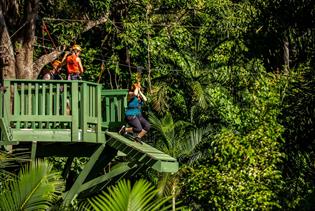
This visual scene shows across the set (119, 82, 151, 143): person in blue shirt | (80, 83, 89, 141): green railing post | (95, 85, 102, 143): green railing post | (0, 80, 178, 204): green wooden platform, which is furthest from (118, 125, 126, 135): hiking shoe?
(80, 83, 89, 141): green railing post

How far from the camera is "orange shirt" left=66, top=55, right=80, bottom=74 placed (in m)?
15.4

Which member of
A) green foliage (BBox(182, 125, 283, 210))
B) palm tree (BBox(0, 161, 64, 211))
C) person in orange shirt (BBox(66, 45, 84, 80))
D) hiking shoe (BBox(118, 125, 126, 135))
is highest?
person in orange shirt (BBox(66, 45, 84, 80))

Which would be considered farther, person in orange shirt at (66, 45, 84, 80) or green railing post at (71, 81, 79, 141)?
person in orange shirt at (66, 45, 84, 80)

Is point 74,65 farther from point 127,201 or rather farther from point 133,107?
Answer: point 127,201

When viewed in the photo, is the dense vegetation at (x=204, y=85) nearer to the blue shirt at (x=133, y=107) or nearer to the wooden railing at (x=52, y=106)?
the blue shirt at (x=133, y=107)

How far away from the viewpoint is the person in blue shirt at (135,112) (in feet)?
49.2

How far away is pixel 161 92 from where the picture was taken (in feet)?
70.5

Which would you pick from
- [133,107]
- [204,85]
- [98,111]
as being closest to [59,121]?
[98,111]

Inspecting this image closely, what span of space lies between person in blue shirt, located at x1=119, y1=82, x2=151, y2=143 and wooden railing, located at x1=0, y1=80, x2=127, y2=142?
0.59m

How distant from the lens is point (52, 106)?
47.2 ft

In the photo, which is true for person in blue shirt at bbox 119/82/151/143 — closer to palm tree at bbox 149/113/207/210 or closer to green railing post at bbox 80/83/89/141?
green railing post at bbox 80/83/89/141

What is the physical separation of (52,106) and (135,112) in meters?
1.63

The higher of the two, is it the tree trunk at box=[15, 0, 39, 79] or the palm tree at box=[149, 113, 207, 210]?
the tree trunk at box=[15, 0, 39, 79]

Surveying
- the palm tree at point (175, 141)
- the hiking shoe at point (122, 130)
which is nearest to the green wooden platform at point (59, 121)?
the hiking shoe at point (122, 130)
